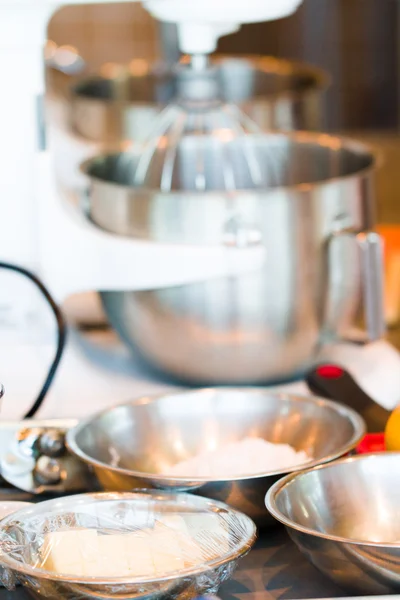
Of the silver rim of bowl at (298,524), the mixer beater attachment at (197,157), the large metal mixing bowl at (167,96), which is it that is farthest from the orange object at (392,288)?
the silver rim of bowl at (298,524)

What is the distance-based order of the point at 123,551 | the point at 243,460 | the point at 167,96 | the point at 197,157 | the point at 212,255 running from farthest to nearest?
the point at 167,96 → the point at 197,157 → the point at 212,255 → the point at 243,460 → the point at 123,551

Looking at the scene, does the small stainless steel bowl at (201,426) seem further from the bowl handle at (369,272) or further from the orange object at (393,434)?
the bowl handle at (369,272)

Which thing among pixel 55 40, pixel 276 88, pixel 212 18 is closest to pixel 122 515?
pixel 212 18

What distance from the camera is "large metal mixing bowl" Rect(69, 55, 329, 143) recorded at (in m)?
1.15

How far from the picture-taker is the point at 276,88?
1.35 m

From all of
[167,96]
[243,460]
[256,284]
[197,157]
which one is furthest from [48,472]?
[167,96]

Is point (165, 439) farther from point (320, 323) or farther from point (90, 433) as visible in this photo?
point (320, 323)

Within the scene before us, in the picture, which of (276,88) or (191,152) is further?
(276,88)

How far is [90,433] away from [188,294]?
0.17 meters

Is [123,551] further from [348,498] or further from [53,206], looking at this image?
[53,206]

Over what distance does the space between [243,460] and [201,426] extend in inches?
2.6

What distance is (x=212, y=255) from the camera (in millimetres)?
737

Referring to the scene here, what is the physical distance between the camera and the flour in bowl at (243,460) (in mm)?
579

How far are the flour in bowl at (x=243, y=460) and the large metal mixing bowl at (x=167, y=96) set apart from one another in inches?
24.3
